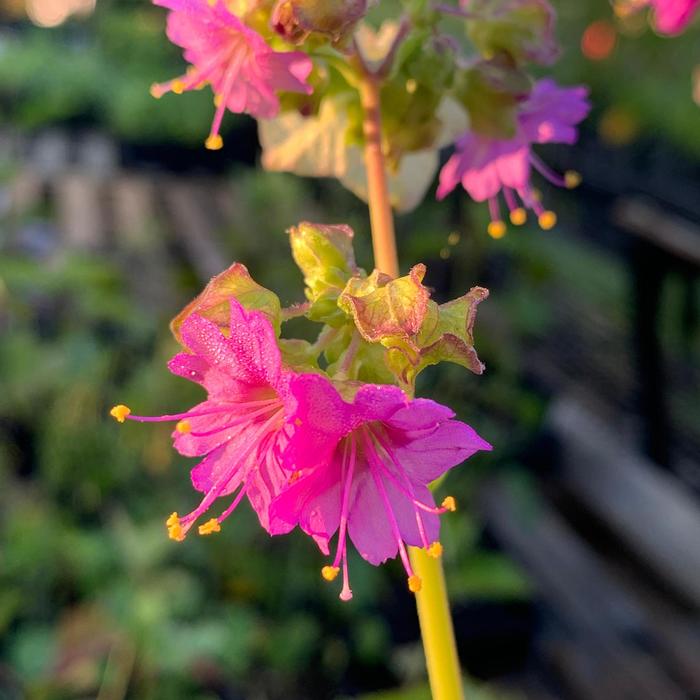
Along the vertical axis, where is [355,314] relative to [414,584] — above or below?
above

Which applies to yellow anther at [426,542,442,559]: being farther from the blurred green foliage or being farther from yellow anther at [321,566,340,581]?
the blurred green foliage

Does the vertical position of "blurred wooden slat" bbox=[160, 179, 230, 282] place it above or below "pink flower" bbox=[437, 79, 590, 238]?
below

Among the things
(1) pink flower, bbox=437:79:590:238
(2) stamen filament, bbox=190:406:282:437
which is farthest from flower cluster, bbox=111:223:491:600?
(1) pink flower, bbox=437:79:590:238

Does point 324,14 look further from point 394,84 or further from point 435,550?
point 435,550

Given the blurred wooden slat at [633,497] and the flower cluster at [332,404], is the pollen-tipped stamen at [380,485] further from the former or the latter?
the blurred wooden slat at [633,497]

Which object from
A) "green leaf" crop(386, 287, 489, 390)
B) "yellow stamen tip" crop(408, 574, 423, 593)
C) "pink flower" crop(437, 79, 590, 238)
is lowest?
"yellow stamen tip" crop(408, 574, 423, 593)

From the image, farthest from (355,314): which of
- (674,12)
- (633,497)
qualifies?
(633,497)

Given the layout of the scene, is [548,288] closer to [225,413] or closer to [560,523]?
[560,523]
